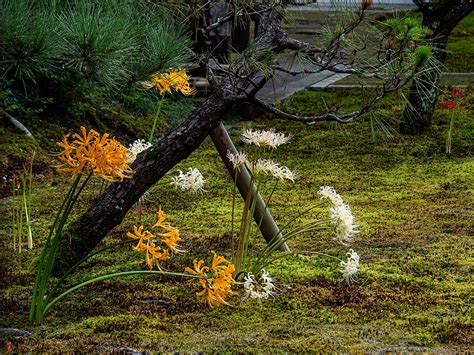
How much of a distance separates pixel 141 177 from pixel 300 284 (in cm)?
70

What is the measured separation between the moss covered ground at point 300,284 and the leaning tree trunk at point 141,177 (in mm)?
147

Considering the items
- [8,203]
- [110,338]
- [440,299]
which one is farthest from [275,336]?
[8,203]

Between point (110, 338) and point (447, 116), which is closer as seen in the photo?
point (110, 338)

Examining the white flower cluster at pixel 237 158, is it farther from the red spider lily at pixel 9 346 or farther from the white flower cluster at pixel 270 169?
the red spider lily at pixel 9 346

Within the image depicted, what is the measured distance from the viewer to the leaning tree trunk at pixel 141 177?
3219mm

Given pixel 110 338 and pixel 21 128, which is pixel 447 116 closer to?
pixel 21 128

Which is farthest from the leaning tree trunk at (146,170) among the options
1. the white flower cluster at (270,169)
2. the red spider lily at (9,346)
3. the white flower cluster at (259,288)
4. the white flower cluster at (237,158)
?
the red spider lily at (9,346)

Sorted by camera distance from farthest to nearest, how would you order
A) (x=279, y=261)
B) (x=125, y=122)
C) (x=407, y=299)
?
(x=125, y=122)
(x=279, y=261)
(x=407, y=299)

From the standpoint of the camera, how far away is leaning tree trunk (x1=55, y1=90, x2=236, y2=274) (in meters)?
3.22

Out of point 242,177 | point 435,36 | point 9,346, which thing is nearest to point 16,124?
point 242,177

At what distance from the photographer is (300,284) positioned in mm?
3152

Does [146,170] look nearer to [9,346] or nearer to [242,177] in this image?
[242,177]

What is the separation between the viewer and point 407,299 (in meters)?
2.97

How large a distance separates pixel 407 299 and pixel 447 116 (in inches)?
158
